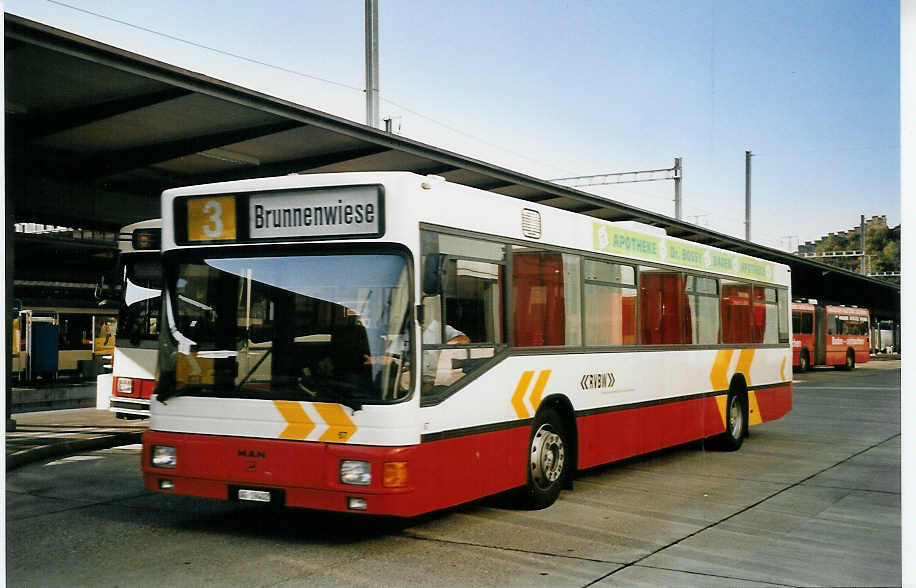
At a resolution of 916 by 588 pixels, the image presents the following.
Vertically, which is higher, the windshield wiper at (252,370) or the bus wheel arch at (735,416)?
the windshield wiper at (252,370)

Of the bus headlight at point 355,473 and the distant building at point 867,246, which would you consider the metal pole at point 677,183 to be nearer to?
the distant building at point 867,246

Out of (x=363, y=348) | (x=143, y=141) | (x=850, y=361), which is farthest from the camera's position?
(x=850, y=361)

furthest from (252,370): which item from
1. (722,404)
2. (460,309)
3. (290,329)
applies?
(722,404)

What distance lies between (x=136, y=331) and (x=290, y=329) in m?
8.57

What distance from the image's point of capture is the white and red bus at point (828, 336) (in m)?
42.1

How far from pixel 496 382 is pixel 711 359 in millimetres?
5397

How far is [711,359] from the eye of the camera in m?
12.5

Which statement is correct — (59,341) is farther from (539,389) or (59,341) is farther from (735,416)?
(539,389)

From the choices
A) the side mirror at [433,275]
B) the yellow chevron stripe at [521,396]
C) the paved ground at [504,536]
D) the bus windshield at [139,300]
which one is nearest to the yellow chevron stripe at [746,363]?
the paved ground at [504,536]

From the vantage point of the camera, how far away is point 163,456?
751cm

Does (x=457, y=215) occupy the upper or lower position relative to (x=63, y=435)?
upper

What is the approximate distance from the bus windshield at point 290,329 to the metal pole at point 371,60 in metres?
10.1

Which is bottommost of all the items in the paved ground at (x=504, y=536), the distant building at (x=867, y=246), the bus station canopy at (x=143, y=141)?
the paved ground at (x=504, y=536)

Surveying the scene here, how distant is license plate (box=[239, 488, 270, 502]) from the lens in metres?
7.04
